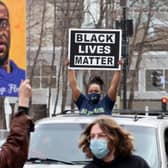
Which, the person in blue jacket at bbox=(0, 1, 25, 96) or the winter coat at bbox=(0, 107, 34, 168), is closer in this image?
the winter coat at bbox=(0, 107, 34, 168)

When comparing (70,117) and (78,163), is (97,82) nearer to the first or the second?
(70,117)

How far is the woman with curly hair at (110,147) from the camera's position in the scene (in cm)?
482

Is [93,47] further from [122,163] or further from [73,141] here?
[122,163]

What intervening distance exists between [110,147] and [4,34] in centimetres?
270

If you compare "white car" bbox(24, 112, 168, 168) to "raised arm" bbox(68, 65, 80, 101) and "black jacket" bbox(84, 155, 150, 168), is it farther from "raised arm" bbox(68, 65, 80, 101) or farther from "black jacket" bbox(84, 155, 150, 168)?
"black jacket" bbox(84, 155, 150, 168)

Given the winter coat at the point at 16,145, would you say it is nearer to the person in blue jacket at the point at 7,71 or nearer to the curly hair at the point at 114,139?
the curly hair at the point at 114,139

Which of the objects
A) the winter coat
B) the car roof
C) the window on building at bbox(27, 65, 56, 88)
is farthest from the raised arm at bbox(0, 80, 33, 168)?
the window on building at bbox(27, 65, 56, 88)

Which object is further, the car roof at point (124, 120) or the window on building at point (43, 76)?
the window on building at point (43, 76)

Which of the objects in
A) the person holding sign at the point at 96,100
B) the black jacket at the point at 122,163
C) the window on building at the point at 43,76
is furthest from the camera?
the window on building at the point at 43,76

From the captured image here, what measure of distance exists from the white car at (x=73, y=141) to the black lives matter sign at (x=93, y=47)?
166cm

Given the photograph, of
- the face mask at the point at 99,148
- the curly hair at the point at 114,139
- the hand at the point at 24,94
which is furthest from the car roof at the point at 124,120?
the hand at the point at 24,94

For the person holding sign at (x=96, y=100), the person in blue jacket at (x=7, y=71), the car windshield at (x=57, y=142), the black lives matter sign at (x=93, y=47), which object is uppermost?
the black lives matter sign at (x=93, y=47)

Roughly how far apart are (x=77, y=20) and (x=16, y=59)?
80.1 ft

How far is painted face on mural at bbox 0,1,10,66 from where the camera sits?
704 cm
